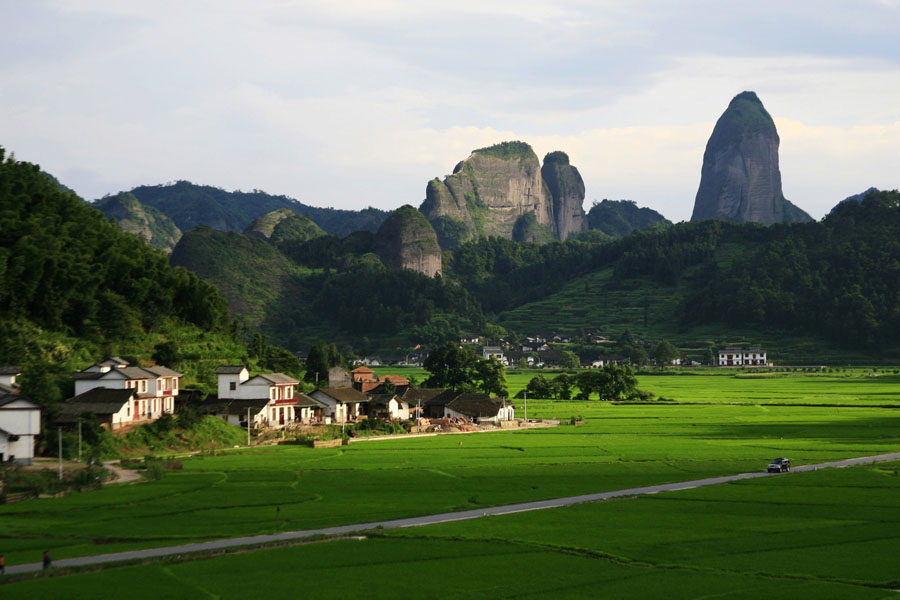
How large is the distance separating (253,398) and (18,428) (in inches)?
876

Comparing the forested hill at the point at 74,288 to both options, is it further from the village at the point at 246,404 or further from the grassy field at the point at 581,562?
the grassy field at the point at 581,562

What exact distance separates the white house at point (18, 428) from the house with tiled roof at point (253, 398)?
18.0 m

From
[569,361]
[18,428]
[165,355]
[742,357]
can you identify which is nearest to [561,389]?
[165,355]

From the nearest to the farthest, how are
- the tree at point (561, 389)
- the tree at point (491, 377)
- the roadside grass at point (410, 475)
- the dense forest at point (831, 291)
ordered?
the roadside grass at point (410, 475), the tree at point (491, 377), the tree at point (561, 389), the dense forest at point (831, 291)

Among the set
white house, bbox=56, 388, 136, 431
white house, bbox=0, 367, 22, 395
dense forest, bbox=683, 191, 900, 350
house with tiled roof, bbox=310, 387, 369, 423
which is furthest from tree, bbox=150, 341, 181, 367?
dense forest, bbox=683, 191, 900, 350

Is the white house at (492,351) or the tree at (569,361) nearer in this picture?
the tree at (569,361)

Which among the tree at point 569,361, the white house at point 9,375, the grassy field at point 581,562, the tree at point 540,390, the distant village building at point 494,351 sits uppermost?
the distant village building at point 494,351

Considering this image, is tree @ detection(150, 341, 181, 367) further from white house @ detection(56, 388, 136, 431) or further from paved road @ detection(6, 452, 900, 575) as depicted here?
paved road @ detection(6, 452, 900, 575)

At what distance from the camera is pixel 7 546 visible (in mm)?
32250

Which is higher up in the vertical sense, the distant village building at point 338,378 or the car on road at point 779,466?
the distant village building at point 338,378

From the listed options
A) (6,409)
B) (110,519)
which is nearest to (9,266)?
(6,409)

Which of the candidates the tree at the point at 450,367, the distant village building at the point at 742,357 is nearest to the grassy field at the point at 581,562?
the tree at the point at 450,367

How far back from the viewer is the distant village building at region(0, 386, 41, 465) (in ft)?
163

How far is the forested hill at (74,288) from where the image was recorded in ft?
237
